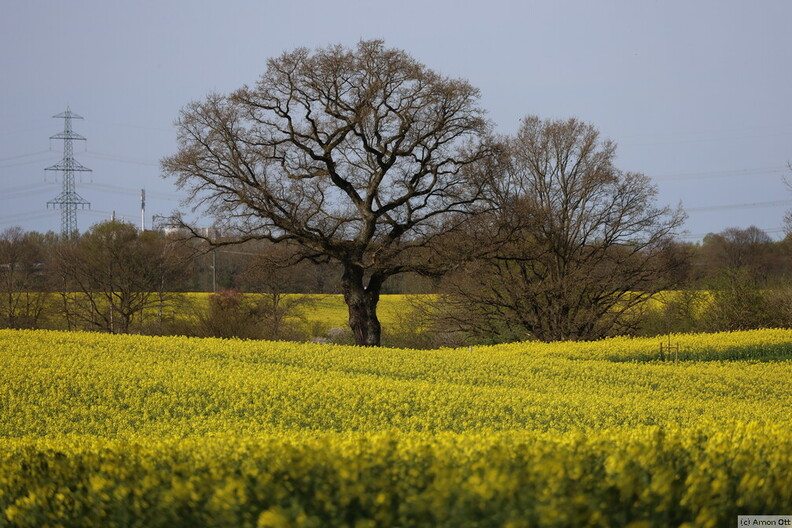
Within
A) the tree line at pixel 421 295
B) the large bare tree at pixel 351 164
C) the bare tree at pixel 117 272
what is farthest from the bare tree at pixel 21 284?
the large bare tree at pixel 351 164

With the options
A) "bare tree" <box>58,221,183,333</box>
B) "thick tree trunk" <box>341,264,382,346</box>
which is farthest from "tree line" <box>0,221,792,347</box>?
"thick tree trunk" <box>341,264,382,346</box>

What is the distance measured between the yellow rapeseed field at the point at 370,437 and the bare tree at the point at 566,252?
1209 centimetres

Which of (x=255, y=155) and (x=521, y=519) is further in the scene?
(x=255, y=155)

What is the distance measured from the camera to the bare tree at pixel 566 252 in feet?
103

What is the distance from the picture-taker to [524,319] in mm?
32156

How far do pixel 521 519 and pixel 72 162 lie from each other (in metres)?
57.8

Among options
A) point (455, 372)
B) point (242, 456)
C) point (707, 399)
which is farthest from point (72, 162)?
point (242, 456)

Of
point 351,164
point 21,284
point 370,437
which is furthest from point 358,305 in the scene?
point 370,437

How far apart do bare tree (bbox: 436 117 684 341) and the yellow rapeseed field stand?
12.1 meters

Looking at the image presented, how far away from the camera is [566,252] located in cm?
3228

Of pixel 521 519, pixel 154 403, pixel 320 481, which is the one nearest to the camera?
pixel 521 519

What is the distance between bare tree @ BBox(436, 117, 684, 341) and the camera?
3144 cm

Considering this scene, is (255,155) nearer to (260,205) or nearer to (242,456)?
(260,205)

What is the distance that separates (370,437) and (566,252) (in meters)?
28.2
